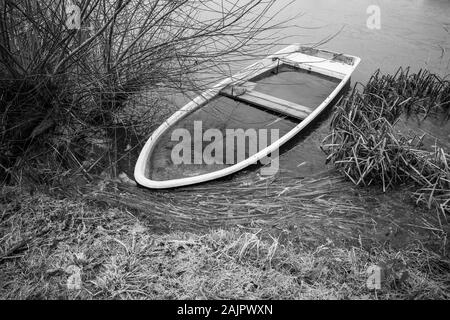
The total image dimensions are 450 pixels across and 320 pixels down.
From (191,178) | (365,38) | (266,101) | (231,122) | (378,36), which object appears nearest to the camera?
(191,178)

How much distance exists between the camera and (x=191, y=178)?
12.1 ft

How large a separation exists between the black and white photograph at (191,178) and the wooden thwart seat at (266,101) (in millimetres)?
28

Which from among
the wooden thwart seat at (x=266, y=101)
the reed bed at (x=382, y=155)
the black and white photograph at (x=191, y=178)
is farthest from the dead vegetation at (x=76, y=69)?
the reed bed at (x=382, y=155)

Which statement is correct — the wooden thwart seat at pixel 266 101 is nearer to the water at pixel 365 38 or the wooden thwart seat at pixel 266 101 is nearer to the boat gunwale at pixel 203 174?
the boat gunwale at pixel 203 174

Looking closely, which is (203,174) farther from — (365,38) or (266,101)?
(365,38)

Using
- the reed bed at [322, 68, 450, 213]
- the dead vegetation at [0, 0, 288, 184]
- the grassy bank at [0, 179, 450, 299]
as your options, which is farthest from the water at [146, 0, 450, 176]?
the dead vegetation at [0, 0, 288, 184]

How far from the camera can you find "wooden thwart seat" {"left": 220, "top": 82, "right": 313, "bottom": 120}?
15.7 ft

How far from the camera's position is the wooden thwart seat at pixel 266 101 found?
4789 millimetres

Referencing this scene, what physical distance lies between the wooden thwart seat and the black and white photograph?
3cm

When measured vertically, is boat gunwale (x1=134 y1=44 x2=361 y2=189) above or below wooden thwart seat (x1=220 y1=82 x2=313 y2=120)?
below

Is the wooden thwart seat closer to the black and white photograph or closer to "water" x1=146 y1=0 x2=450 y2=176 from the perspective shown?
the black and white photograph

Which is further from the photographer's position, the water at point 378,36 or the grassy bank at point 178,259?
the water at point 378,36

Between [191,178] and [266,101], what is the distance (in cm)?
187

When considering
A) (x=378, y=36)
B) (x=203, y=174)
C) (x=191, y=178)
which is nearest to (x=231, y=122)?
(x=203, y=174)
